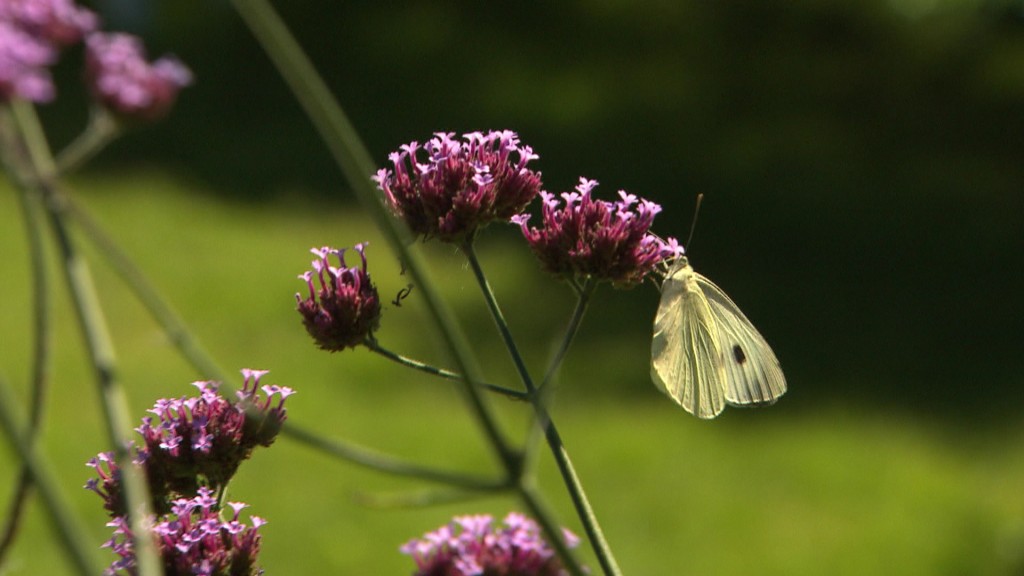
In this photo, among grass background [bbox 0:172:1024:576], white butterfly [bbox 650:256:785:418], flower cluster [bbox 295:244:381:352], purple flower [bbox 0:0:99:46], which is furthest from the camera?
grass background [bbox 0:172:1024:576]

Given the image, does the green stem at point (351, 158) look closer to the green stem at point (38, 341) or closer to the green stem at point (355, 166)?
the green stem at point (355, 166)

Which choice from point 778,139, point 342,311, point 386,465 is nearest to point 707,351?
point 342,311

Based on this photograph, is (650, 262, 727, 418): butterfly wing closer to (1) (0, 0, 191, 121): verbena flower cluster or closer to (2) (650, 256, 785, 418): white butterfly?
(2) (650, 256, 785, 418): white butterfly

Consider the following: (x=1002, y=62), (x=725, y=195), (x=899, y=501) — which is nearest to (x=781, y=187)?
(x=725, y=195)

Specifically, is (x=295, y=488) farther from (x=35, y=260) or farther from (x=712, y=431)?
(x=35, y=260)

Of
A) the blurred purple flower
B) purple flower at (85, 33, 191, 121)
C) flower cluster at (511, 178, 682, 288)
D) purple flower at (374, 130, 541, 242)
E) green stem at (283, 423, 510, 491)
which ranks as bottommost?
green stem at (283, 423, 510, 491)

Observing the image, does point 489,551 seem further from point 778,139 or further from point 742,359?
point 778,139

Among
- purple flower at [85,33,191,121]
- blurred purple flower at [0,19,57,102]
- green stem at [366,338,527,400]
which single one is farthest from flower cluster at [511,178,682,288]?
purple flower at [85,33,191,121]
